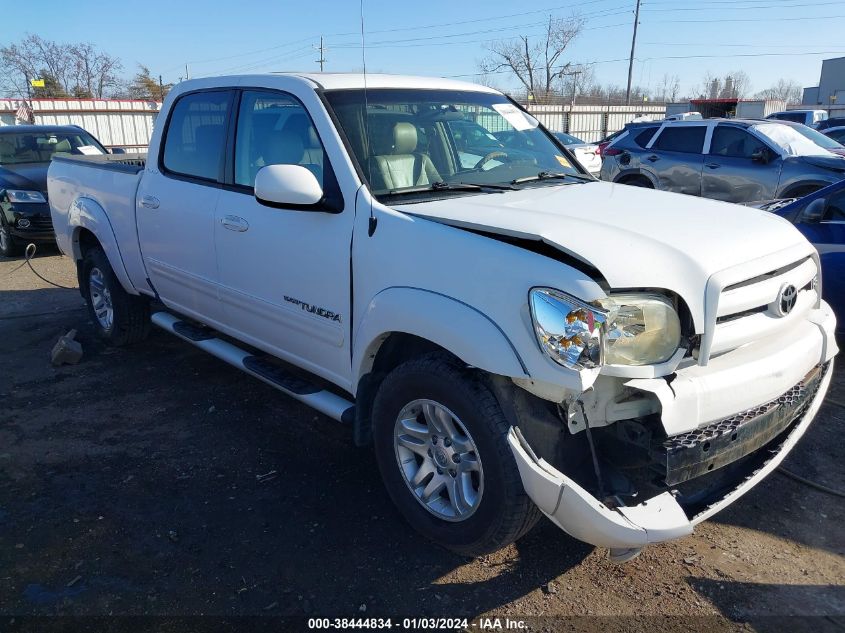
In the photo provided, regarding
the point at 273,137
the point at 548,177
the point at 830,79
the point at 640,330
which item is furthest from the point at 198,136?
the point at 830,79

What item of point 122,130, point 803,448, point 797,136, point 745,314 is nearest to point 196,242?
point 745,314

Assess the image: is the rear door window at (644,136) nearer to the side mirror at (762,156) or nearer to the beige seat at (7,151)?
the side mirror at (762,156)

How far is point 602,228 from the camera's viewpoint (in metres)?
2.68

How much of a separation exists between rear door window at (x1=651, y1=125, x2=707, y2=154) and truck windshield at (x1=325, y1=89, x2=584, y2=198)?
25.3 feet

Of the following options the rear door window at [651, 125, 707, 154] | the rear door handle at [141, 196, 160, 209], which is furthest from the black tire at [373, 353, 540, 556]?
the rear door window at [651, 125, 707, 154]

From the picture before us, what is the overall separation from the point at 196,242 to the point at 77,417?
1.47 meters

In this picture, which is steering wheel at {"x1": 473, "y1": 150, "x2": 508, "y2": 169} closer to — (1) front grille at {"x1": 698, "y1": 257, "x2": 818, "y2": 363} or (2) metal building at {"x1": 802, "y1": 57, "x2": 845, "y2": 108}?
(1) front grille at {"x1": 698, "y1": 257, "x2": 818, "y2": 363}

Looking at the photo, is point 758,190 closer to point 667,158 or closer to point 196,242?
point 667,158

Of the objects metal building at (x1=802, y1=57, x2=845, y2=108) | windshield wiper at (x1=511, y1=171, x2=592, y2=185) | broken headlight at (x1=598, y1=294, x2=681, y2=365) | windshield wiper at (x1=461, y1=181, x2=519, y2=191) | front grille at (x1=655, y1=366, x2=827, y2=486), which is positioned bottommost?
front grille at (x1=655, y1=366, x2=827, y2=486)

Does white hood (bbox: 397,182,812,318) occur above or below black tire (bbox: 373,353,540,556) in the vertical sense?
above

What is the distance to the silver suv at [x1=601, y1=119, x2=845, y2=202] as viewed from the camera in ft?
31.8

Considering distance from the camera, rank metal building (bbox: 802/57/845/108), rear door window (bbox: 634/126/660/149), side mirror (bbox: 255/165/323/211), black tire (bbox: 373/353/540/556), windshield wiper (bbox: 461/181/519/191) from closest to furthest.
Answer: black tire (bbox: 373/353/540/556) → side mirror (bbox: 255/165/323/211) → windshield wiper (bbox: 461/181/519/191) → rear door window (bbox: 634/126/660/149) → metal building (bbox: 802/57/845/108)

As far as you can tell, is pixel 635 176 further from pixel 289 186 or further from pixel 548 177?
pixel 289 186

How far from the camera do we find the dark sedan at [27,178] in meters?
9.62
